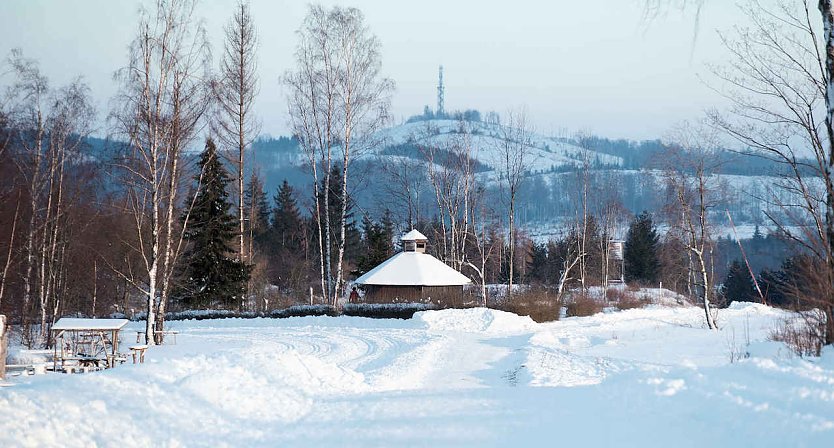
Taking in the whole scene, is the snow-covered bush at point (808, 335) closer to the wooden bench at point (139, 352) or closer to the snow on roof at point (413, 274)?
the wooden bench at point (139, 352)

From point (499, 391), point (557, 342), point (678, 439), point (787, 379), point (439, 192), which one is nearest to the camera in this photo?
point (678, 439)

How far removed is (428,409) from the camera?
7840 millimetres

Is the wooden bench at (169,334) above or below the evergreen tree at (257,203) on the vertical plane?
below

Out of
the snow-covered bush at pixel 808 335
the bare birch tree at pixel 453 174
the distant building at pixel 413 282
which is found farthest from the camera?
the bare birch tree at pixel 453 174

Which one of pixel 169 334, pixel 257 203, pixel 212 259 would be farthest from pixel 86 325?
pixel 257 203

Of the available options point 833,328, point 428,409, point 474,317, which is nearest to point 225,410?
point 428,409

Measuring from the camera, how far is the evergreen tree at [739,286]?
53656mm

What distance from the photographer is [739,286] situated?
183 ft

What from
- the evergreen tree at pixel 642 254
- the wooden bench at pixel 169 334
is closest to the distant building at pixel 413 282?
the wooden bench at pixel 169 334

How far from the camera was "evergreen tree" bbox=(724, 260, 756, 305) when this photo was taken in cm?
5366

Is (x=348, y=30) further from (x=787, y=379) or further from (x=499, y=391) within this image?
(x=787, y=379)

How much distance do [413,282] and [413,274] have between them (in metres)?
0.60

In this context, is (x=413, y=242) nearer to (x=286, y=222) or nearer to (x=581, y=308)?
(x=581, y=308)

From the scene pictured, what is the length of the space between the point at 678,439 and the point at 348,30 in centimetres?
2353
